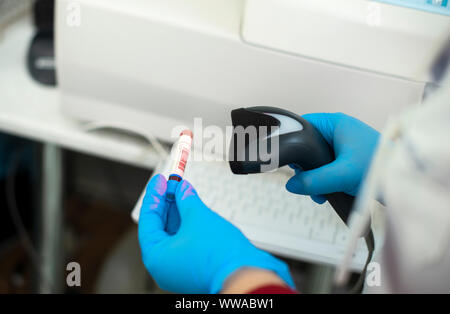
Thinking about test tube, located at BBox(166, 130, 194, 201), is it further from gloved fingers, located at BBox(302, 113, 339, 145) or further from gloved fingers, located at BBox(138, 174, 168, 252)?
gloved fingers, located at BBox(302, 113, 339, 145)

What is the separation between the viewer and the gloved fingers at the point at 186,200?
0.51 meters

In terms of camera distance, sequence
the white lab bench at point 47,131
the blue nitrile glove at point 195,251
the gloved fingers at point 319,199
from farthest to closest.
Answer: the white lab bench at point 47,131, the gloved fingers at point 319,199, the blue nitrile glove at point 195,251

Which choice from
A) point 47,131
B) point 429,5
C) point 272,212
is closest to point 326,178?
point 272,212

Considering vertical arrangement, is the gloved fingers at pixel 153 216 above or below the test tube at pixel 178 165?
below

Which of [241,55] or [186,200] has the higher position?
[241,55]

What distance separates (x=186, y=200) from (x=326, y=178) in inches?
6.5

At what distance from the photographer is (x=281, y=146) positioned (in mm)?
528

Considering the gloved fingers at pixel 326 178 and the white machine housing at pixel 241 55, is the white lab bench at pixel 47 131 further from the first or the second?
the gloved fingers at pixel 326 178

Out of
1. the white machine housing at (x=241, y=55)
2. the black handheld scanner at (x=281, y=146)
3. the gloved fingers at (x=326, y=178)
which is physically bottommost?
the gloved fingers at (x=326, y=178)

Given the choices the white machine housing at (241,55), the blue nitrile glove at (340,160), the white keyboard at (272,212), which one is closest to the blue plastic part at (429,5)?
the white machine housing at (241,55)

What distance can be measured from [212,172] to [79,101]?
0.26m

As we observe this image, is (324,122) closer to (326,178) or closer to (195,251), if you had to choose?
(326,178)

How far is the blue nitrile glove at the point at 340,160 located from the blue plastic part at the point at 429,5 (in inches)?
6.4

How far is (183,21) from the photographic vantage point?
0.65 m
